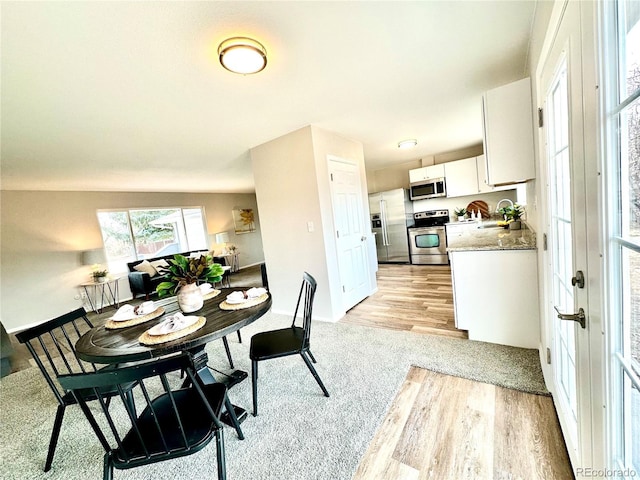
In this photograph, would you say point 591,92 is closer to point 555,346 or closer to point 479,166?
point 555,346

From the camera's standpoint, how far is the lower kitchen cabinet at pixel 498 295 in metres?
2.06

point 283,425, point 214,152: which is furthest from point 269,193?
point 283,425

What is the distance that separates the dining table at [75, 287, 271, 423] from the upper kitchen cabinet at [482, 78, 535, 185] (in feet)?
6.63

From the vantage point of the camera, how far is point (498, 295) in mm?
2178

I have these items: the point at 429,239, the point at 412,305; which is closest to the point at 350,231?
the point at 412,305

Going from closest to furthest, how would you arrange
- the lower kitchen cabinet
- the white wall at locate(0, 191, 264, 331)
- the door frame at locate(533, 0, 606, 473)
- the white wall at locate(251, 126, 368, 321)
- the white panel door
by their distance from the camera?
the door frame at locate(533, 0, 606, 473)
the lower kitchen cabinet
the white wall at locate(251, 126, 368, 321)
the white panel door
the white wall at locate(0, 191, 264, 331)

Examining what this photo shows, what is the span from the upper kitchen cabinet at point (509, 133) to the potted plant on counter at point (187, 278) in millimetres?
2227

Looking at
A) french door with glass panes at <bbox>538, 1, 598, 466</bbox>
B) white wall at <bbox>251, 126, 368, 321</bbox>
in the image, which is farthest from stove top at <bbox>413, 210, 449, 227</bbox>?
french door with glass panes at <bbox>538, 1, 598, 466</bbox>

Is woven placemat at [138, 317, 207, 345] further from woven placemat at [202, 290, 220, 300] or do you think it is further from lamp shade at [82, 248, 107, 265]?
lamp shade at [82, 248, 107, 265]

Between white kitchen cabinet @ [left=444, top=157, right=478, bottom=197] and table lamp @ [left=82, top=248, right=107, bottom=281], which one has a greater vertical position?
white kitchen cabinet @ [left=444, top=157, right=478, bottom=197]

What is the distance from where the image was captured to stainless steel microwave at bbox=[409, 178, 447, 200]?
5438mm

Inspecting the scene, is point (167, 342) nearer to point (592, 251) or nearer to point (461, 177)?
point (592, 251)

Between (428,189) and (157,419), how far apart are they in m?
5.76

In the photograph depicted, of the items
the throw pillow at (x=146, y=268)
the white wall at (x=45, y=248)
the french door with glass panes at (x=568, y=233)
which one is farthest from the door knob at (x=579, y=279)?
the white wall at (x=45, y=248)
